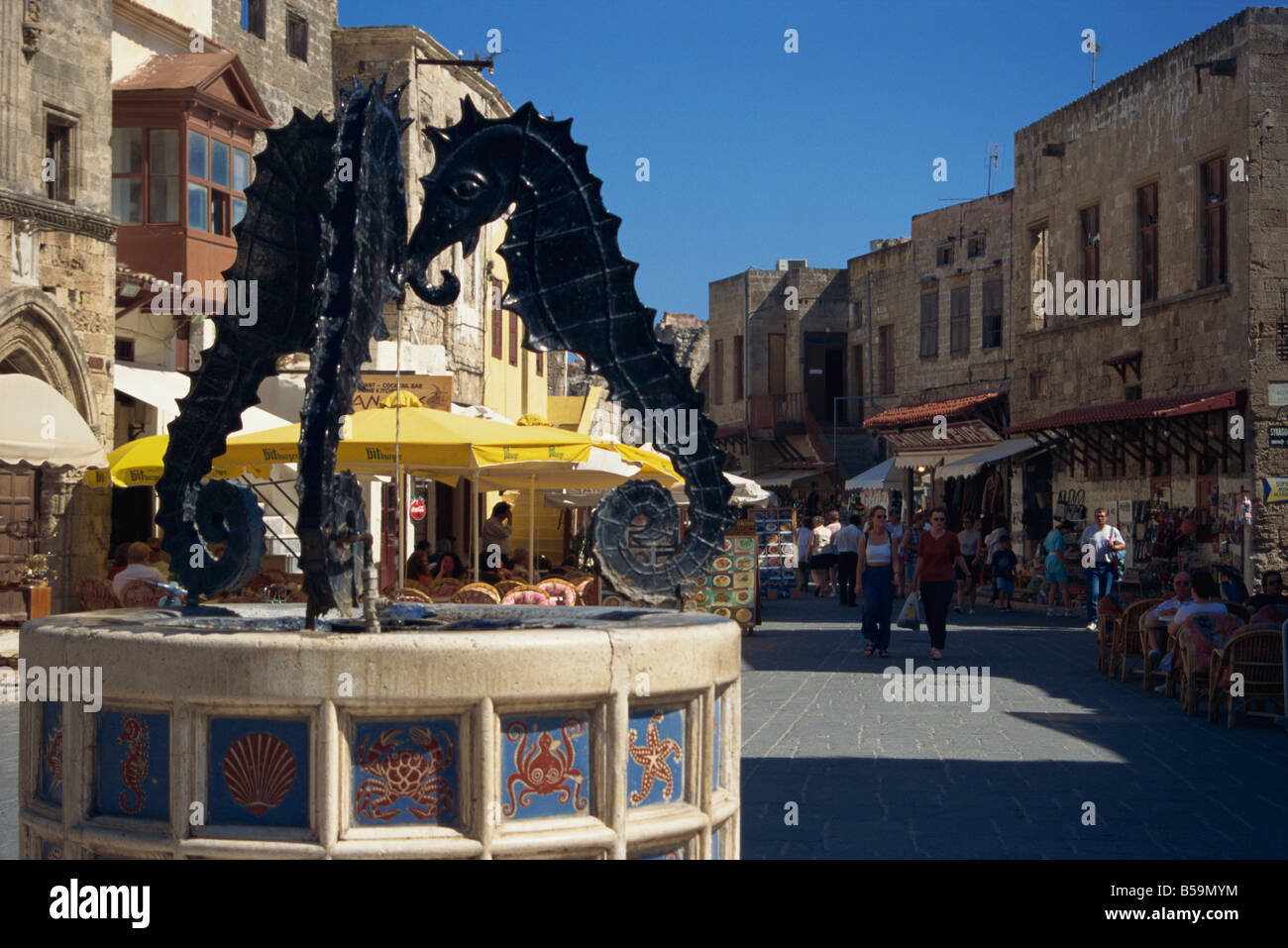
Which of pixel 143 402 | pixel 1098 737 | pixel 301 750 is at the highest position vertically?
pixel 143 402

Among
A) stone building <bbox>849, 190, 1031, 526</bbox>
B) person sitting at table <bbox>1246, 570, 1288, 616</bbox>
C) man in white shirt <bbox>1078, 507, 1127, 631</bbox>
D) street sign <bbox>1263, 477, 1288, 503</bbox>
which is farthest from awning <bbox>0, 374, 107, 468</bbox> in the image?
stone building <bbox>849, 190, 1031, 526</bbox>

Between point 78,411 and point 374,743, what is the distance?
1655 centimetres

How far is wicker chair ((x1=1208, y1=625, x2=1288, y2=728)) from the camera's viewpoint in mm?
11750

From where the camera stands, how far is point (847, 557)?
89.7 feet

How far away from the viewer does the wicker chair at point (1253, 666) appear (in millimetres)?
11750

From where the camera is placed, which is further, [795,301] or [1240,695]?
[795,301]

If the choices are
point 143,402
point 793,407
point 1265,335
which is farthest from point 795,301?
point 143,402

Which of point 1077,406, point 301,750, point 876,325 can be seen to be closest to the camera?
point 301,750

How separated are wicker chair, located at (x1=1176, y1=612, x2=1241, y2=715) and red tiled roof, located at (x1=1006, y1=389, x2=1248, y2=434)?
1118 cm

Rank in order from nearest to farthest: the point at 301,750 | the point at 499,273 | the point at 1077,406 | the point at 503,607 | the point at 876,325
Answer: the point at 301,750 < the point at 503,607 < the point at 1077,406 < the point at 499,273 < the point at 876,325

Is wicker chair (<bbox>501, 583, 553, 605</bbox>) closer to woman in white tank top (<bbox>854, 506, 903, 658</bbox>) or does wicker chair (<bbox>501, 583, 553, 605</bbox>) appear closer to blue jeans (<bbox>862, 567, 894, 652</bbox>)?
woman in white tank top (<bbox>854, 506, 903, 658</bbox>)

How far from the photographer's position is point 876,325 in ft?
159
